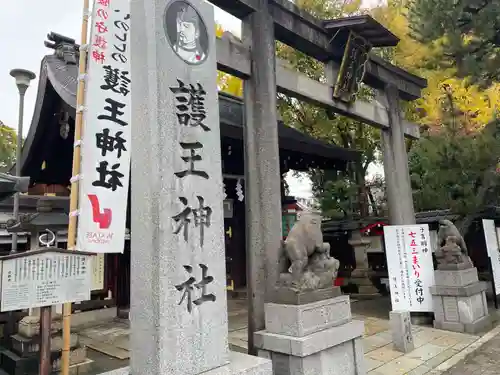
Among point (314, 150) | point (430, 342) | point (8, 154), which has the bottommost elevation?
point (430, 342)

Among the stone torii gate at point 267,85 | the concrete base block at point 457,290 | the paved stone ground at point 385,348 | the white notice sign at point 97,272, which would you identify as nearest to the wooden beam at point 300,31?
the stone torii gate at point 267,85

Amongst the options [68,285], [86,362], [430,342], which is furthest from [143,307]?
[430,342]

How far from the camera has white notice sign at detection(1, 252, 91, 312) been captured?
3506 millimetres

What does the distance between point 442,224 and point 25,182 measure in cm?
826

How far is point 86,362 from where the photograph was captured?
5750 mm

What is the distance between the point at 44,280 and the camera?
3740 millimetres

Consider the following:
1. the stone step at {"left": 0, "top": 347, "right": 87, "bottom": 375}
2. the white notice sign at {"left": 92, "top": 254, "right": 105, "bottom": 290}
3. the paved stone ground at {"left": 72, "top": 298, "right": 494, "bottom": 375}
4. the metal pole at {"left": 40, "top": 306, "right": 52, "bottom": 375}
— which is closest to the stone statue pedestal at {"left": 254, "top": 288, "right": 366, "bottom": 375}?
the paved stone ground at {"left": 72, "top": 298, "right": 494, "bottom": 375}

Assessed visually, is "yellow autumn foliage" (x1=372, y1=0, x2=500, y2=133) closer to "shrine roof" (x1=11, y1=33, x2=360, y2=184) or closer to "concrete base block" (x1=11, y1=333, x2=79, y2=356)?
"shrine roof" (x1=11, y1=33, x2=360, y2=184)

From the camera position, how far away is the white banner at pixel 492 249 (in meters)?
9.02

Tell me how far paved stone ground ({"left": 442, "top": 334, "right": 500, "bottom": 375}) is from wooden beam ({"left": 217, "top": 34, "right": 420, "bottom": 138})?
4736mm

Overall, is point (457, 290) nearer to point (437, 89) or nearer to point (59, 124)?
point (437, 89)

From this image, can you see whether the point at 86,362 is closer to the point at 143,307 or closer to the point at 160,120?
the point at 143,307

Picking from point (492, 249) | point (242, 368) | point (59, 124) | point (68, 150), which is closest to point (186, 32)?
point (242, 368)

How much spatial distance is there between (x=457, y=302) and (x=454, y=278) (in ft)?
1.63
